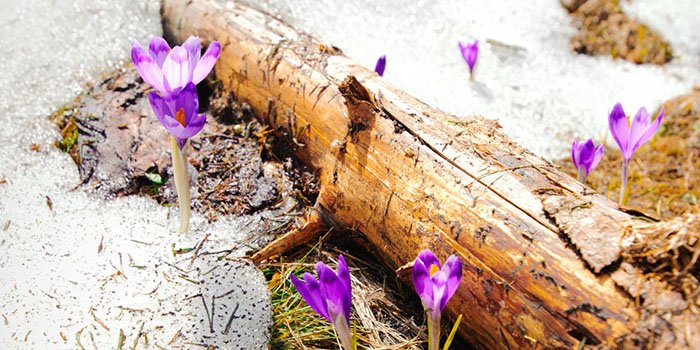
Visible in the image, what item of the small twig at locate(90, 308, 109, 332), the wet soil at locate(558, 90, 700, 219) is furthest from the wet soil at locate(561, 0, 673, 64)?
the small twig at locate(90, 308, 109, 332)

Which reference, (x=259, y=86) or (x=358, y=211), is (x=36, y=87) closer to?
(x=259, y=86)

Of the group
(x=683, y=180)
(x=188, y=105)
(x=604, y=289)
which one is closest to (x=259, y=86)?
(x=188, y=105)

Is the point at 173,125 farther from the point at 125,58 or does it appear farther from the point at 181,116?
the point at 125,58

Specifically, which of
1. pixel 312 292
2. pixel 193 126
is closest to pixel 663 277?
pixel 312 292

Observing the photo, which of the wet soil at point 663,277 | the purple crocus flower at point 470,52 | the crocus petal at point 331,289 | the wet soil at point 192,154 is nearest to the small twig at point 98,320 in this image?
the wet soil at point 192,154

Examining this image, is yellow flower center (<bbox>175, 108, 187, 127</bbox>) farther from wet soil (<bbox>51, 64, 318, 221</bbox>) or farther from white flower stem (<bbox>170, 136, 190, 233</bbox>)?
wet soil (<bbox>51, 64, 318, 221</bbox>)
